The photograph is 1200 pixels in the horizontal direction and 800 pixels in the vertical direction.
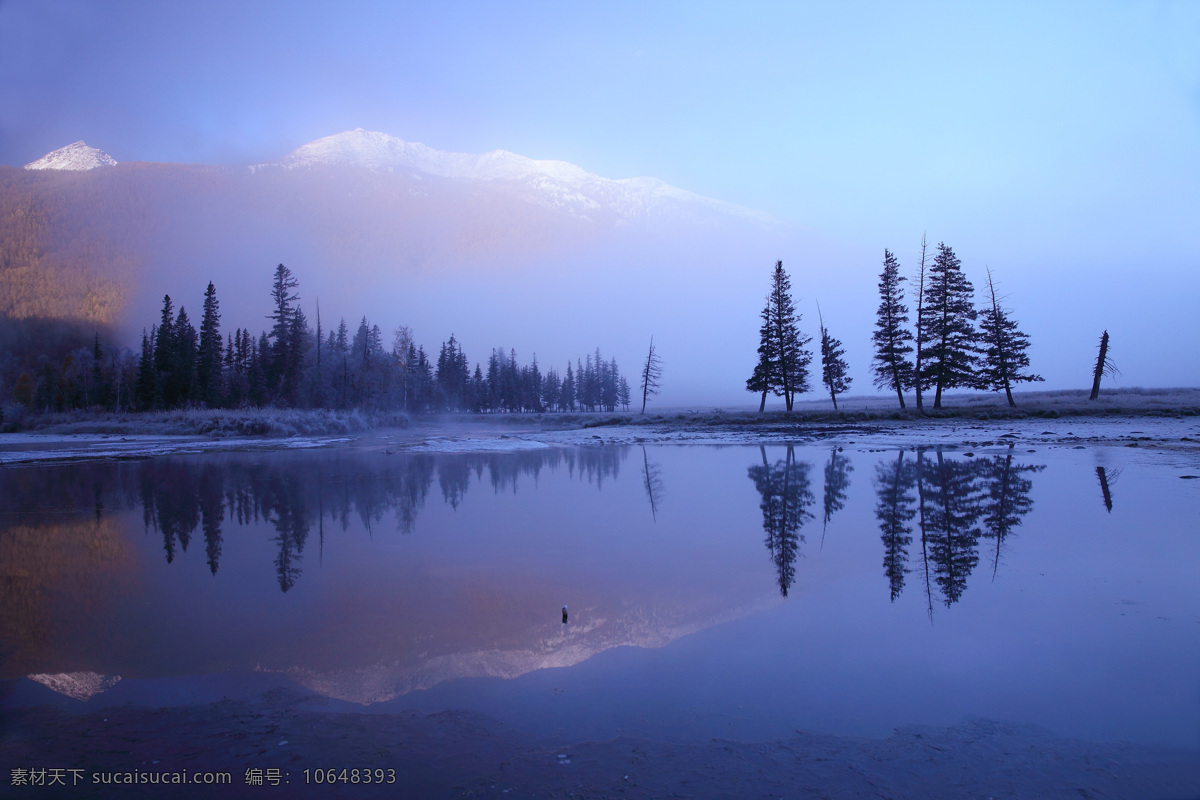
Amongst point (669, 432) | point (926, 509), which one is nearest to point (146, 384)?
point (669, 432)

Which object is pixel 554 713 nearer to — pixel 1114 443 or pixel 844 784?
pixel 844 784

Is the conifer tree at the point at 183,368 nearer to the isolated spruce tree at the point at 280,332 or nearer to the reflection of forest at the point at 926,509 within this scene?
the isolated spruce tree at the point at 280,332

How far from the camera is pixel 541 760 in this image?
2771mm

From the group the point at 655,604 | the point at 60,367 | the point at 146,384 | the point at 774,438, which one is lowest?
the point at 655,604

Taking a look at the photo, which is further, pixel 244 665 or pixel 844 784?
pixel 244 665

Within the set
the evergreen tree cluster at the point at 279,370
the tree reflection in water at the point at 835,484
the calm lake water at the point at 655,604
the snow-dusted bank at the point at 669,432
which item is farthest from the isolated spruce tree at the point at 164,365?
the tree reflection in water at the point at 835,484

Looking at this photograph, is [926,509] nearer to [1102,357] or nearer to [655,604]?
[655,604]

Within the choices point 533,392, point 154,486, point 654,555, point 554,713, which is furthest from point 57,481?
point 533,392

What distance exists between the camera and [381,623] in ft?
15.3

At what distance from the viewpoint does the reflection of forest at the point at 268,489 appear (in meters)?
8.48

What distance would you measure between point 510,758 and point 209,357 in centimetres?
7730

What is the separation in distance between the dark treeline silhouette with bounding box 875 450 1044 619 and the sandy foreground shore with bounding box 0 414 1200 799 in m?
2.25

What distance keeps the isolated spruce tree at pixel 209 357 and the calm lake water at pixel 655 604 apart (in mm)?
61589

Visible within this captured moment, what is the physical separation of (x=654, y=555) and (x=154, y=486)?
41.3 feet
